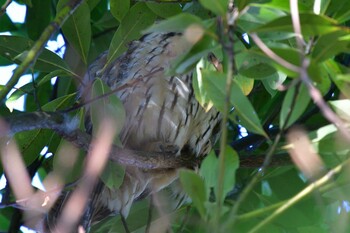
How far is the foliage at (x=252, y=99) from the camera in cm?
137

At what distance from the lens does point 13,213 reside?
2.79m

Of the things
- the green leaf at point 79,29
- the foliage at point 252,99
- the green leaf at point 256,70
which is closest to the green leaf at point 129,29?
the foliage at point 252,99

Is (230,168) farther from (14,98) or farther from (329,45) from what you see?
(14,98)

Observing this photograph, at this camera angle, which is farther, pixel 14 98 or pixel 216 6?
pixel 14 98

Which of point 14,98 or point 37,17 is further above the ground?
point 37,17

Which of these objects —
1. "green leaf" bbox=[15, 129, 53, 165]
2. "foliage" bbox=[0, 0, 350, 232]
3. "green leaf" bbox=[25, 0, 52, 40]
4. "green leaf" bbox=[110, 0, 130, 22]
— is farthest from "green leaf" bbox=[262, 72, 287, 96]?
"green leaf" bbox=[25, 0, 52, 40]

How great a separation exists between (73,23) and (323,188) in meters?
1.04

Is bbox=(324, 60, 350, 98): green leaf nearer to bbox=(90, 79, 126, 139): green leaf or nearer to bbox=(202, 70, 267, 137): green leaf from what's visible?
bbox=(202, 70, 267, 137): green leaf

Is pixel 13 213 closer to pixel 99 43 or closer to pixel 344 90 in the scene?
pixel 99 43

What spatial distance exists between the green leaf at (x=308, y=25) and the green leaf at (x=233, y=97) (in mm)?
153

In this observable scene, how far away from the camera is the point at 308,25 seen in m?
1.38

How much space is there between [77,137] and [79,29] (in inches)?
19.3

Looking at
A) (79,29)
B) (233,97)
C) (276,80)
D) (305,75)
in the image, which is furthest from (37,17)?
(305,75)

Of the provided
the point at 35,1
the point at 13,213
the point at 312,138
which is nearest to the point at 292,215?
the point at 312,138
